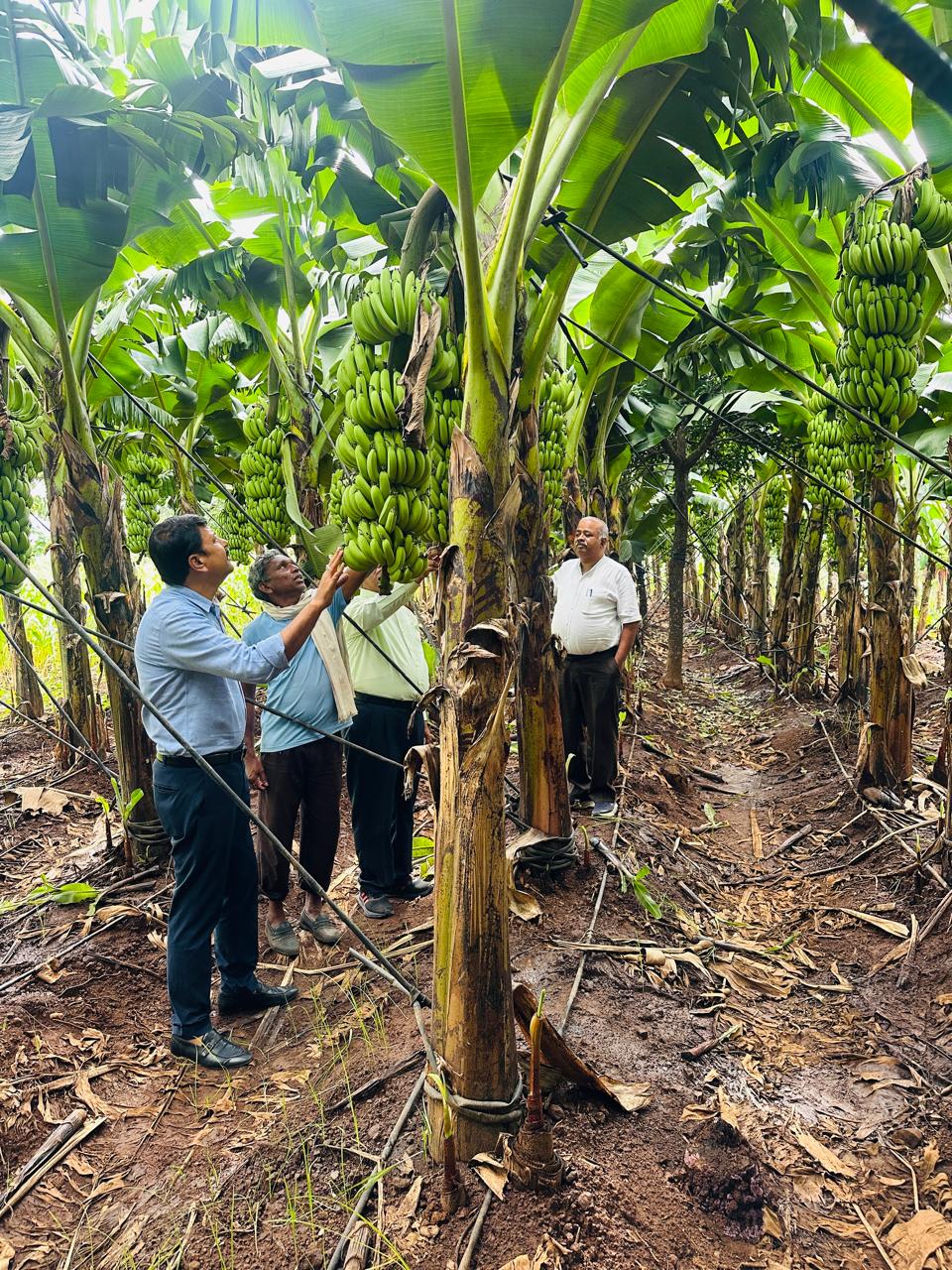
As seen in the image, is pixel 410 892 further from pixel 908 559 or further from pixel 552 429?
pixel 908 559

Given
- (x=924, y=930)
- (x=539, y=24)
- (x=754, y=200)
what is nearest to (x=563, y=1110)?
(x=924, y=930)

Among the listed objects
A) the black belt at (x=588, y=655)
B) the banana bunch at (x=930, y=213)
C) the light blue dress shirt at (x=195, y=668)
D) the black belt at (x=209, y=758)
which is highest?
the banana bunch at (x=930, y=213)

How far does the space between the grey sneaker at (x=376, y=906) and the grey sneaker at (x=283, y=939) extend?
1.17 ft

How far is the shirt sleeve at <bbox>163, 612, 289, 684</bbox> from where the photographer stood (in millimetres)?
2729

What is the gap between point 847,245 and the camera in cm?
301

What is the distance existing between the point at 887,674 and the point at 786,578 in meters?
4.44

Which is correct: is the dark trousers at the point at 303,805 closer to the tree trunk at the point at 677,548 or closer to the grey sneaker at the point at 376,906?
the grey sneaker at the point at 376,906

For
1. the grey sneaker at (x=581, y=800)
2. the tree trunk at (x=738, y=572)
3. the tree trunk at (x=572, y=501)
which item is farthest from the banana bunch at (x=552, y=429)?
the tree trunk at (x=738, y=572)

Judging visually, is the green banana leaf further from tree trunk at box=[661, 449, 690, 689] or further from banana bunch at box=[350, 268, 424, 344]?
tree trunk at box=[661, 449, 690, 689]

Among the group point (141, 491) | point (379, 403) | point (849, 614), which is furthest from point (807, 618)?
point (379, 403)

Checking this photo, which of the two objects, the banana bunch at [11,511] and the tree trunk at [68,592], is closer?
the banana bunch at [11,511]

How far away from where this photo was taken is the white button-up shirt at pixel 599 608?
4.95m

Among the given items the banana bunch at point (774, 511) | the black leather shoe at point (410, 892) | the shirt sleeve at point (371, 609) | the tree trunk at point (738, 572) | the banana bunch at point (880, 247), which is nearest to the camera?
the banana bunch at point (880, 247)

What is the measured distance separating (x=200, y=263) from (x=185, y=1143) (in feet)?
13.3
